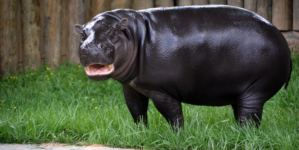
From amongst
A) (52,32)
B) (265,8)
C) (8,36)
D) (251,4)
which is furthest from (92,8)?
(265,8)

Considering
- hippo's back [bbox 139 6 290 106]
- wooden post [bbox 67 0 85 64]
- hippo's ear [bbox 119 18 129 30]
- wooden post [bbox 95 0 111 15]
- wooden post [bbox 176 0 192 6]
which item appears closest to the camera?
hippo's ear [bbox 119 18 129 30]

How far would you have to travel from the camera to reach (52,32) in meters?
Result: 6.70

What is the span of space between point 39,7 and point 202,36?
4.63 m

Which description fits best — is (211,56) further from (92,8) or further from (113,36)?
(92,8)

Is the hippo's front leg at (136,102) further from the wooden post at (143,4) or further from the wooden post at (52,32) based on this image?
the wooden post at (52,32)

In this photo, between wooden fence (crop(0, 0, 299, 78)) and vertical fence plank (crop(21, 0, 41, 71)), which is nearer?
wooden fence (crop(0, 0, 299, 78))

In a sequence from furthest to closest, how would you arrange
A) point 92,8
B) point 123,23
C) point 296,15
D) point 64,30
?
point 64,30
point 92,8
point 296,15
point 123,23

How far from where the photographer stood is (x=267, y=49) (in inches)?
114

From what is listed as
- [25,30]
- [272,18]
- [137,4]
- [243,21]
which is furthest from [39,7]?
[243,21]

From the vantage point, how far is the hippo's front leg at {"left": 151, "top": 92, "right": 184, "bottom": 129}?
9.48 ft

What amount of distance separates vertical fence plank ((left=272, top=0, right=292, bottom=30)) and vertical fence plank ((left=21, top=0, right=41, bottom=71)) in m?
4.31

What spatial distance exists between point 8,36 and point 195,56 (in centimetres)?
446

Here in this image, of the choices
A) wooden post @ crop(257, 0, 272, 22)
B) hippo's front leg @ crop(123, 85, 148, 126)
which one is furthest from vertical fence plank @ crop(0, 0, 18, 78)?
wooden post @ crop(257, 0, 272, 22)

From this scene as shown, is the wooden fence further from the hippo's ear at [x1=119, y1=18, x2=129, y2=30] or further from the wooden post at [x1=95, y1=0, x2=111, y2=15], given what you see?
the hippo's ear at [x1=119, y1=18, x2=129, y2=30]
